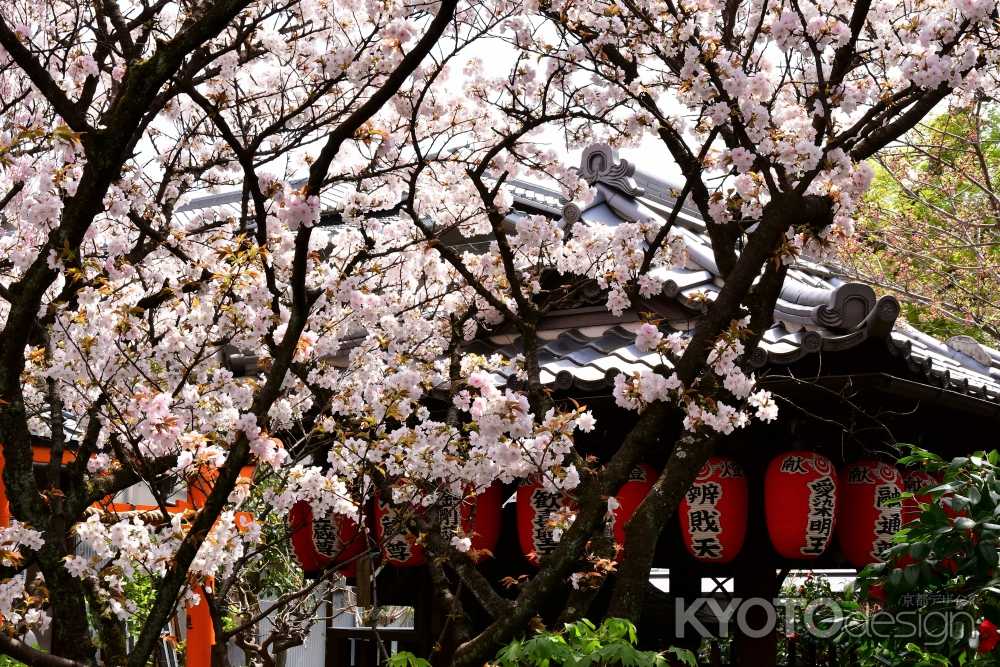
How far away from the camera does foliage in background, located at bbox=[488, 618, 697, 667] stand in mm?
3932

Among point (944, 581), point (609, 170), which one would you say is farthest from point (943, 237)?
point (944, 581)

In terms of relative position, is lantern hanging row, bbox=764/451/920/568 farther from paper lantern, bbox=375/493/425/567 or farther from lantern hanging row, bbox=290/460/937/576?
paper lantern, bbox=375/493/425/567

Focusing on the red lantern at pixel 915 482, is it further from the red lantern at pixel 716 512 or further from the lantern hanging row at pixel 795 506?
the red lantern at pixel 716 512

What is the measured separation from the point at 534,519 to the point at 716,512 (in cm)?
114

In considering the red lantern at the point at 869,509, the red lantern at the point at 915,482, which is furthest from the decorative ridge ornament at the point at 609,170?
the red lantern at the point at 915,482

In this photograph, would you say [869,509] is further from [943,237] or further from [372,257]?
[943,237]

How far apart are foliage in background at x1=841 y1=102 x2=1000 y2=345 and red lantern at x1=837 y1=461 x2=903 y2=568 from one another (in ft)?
23.9

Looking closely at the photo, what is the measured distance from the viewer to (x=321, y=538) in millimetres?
7969

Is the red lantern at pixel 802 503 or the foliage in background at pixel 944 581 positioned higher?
the red lantern at pixel 802 503

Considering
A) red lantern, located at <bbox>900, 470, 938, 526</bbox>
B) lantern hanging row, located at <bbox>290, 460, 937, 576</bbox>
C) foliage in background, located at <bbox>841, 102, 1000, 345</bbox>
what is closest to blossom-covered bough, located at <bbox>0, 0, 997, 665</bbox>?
lantern hanging row, located at <bbox>290, 460, 937, 576</bbox>

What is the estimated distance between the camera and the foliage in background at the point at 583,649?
393 centimetres

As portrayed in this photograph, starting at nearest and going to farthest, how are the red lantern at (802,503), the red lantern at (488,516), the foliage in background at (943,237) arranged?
the red lantern at (802,503)
the red lantern at (488,516)
the foliage in background at (943,237)

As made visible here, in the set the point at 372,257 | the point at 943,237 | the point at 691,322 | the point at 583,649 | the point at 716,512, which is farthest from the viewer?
the point at 943,237

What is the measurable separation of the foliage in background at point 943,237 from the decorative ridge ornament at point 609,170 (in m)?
5.74
